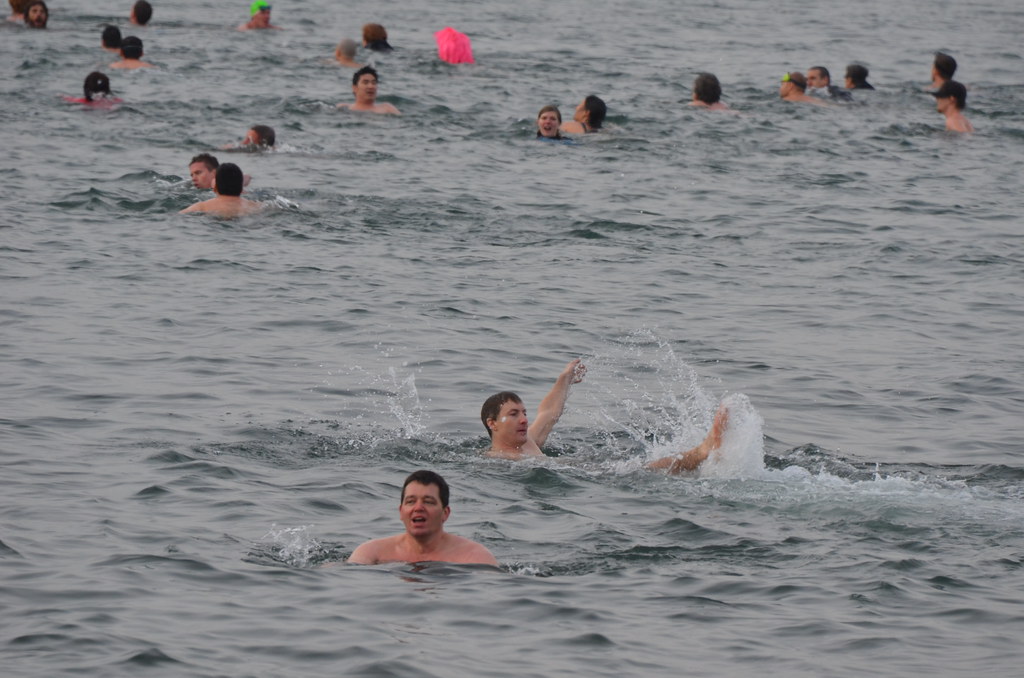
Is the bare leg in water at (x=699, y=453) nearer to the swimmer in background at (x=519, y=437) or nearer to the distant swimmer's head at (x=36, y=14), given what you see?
the swimmer in background at (x=519, y=437)

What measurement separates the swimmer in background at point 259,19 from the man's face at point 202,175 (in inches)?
516

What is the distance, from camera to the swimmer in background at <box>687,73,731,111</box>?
25984mm

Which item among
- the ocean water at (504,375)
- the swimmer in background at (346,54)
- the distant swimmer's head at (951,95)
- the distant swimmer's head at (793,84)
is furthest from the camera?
the swimmer in background at (346,54)

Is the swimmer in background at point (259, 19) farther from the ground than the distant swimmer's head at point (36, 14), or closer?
farther from the ground

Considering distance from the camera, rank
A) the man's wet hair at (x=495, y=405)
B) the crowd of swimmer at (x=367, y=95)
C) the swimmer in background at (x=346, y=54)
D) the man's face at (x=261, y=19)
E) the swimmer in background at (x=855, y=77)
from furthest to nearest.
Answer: the man's face at (x=261, y=19), the swimmer in background at (x=346, y=54), the swimmer in background at (x=855, y=77), the crowd of swimmer at (x=367, y=95), the man's wet hair at (x=495, y=405)

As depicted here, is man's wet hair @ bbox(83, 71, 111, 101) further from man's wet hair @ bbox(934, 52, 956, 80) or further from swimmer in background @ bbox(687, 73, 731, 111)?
man's wet hair @ bbox(934, 52, 956, 80)

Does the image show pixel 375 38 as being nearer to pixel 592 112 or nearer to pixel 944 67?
pixel 592 112

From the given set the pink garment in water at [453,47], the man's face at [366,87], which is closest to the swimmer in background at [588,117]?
the man's face at [366,87]

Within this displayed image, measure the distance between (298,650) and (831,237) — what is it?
12.6 meters

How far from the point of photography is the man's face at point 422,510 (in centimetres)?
944

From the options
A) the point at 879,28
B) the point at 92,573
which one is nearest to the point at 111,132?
the point at 92,573

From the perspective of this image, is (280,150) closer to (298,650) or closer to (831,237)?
(831,237)

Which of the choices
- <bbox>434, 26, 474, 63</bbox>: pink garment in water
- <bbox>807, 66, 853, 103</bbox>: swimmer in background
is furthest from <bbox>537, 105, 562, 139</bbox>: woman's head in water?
<bbox>807, 66, 853, 103</bbox>: swimmer in background

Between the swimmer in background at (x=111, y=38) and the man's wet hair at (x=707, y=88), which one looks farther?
the swimmer in background at (x=111, y=38)
